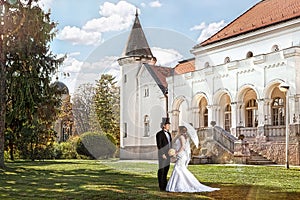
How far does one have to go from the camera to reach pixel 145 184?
13.1 meters

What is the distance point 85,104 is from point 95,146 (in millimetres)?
7985

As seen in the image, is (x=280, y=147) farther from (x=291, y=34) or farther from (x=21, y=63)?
(x=21, y=63)

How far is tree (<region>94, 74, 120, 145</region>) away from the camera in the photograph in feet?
139

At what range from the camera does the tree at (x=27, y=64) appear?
2144 cm

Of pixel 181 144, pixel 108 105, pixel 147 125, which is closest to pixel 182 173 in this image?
pixel 181 144

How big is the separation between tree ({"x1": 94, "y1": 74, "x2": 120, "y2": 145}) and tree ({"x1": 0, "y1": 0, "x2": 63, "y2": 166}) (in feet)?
55.4

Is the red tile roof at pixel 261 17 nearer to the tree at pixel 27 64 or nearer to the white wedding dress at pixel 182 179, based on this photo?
the tree at pixel 27 64

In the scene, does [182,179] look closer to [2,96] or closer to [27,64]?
[2,96]

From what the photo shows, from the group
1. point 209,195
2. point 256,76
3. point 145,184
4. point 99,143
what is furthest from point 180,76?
point 209,195

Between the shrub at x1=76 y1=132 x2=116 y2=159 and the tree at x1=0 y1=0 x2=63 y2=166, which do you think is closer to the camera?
the tree at x1=0 y1=0 x2=63 y2=166

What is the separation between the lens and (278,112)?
2667cm

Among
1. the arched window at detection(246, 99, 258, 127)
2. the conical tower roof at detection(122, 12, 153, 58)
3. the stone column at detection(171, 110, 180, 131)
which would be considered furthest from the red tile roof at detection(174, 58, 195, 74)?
the arched window at detection(246, 99, 258, 127)

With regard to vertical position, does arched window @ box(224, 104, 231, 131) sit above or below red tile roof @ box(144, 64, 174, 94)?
below

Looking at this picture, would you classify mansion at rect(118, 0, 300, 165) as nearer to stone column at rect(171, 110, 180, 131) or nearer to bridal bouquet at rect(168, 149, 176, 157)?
stone column at rect(171, 110, 180, 131)
